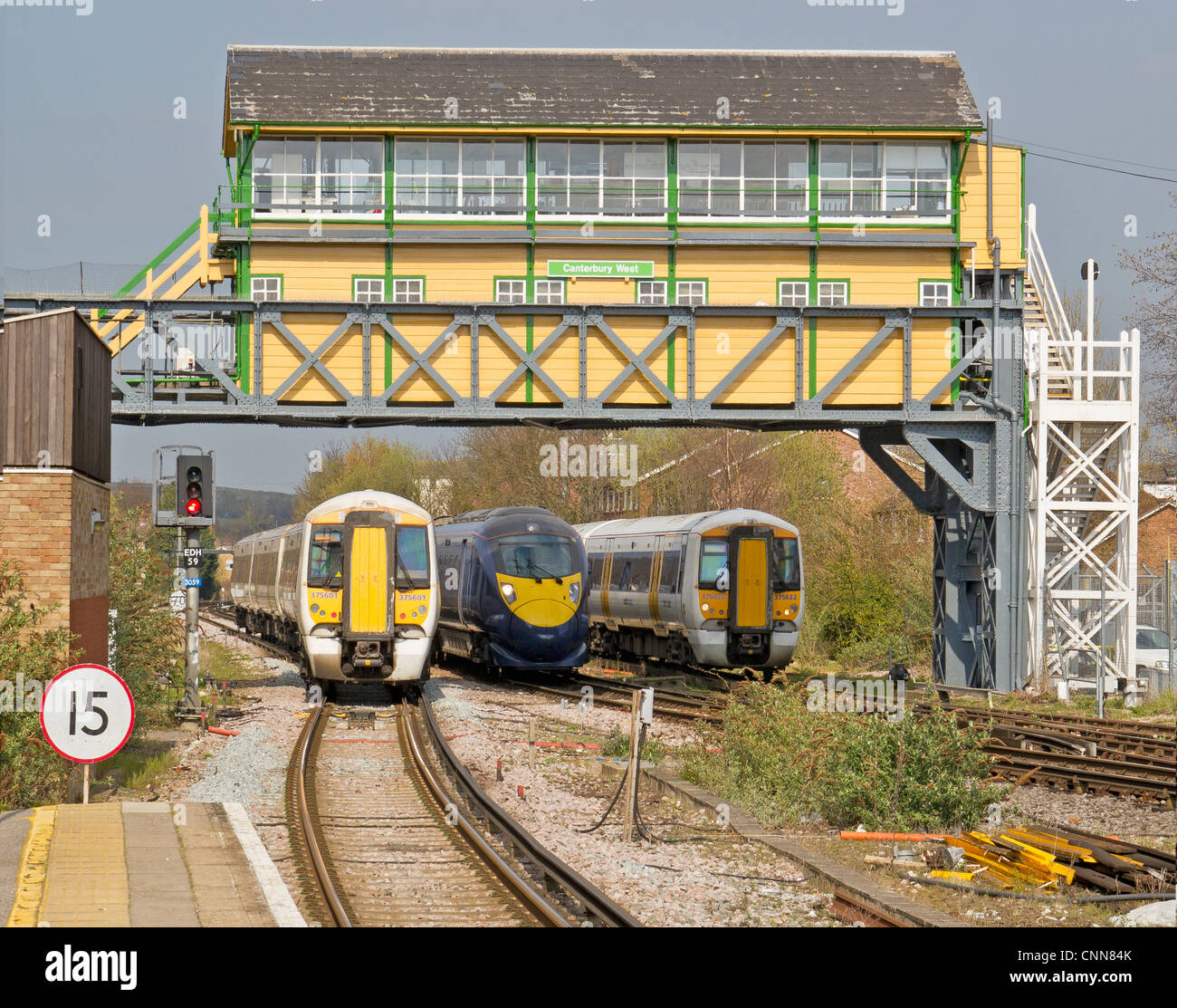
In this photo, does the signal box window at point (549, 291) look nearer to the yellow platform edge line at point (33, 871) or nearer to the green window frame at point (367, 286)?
the green window frame at point (367, 286)

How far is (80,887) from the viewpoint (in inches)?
354

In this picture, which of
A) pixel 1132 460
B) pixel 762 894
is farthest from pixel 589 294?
pixel 762 894

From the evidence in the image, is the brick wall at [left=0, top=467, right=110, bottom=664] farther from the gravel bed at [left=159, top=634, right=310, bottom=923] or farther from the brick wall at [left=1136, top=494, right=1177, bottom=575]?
the brick wall at [left=1136, top=494, right=1177, bottom=575]

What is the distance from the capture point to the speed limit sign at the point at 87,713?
34.2ft

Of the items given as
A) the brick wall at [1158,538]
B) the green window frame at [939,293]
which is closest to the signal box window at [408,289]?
the green window frame at [939,293]

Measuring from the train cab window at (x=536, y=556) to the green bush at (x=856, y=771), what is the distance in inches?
459

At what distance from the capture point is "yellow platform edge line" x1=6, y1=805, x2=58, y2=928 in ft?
26.9

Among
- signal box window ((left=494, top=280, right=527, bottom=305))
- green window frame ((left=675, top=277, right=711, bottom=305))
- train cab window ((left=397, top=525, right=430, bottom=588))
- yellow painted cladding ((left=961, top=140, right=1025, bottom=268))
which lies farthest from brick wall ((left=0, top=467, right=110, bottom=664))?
yellow painted cladding ((left=961, top=140, right=1025, bottom=268))

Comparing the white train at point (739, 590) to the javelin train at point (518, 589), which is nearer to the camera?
the javelin train at point (518, 589)

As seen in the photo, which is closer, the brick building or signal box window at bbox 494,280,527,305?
the brick building

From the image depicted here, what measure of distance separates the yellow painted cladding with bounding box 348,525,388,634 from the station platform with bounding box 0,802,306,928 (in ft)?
31.1

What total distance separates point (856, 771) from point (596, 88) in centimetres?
1650
